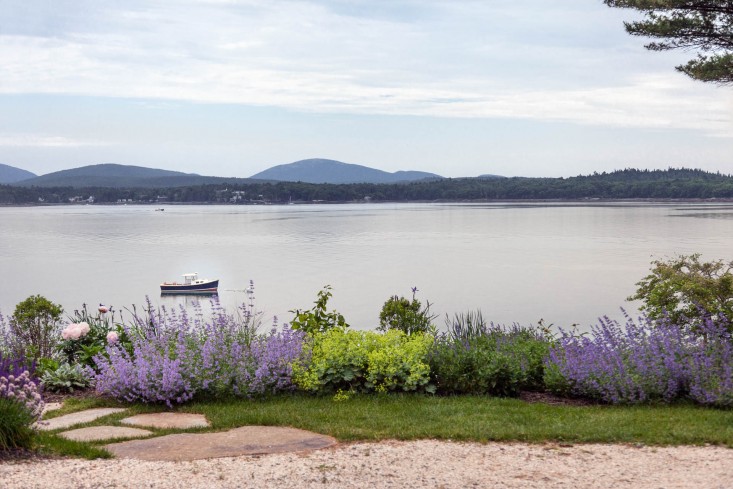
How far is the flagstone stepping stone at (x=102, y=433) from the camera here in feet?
20.3

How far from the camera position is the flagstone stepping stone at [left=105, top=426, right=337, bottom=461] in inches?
223

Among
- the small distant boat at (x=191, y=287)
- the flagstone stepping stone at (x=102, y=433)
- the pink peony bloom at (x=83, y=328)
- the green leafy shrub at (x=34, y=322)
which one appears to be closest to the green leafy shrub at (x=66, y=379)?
the pink peony bloom at (x=83, y=328)

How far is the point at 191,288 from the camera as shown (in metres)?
36.9

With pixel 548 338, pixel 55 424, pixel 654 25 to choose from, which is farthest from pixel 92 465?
→ pixel 654 25

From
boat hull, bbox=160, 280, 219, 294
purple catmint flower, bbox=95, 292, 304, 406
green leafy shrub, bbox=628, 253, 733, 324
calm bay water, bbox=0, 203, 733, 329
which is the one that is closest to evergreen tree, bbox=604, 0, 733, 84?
green leafy shrub, bbox=628, 253, 733, 324

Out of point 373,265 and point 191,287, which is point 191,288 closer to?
point 191,287

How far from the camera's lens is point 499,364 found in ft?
26.3

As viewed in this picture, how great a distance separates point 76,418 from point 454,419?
3.61 metres

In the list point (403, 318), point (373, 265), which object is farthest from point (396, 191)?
point (403, 318)

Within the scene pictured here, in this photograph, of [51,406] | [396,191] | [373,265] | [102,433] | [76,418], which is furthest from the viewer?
[396,191]

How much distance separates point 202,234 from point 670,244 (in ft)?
169

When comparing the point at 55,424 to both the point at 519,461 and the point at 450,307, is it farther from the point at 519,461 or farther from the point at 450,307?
the point at 450,307

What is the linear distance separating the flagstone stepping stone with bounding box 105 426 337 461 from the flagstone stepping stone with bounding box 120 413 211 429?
41 cm

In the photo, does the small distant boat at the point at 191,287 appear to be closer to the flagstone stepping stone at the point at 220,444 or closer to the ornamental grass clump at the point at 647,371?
the ornamental grass clump at the point at 647,371
